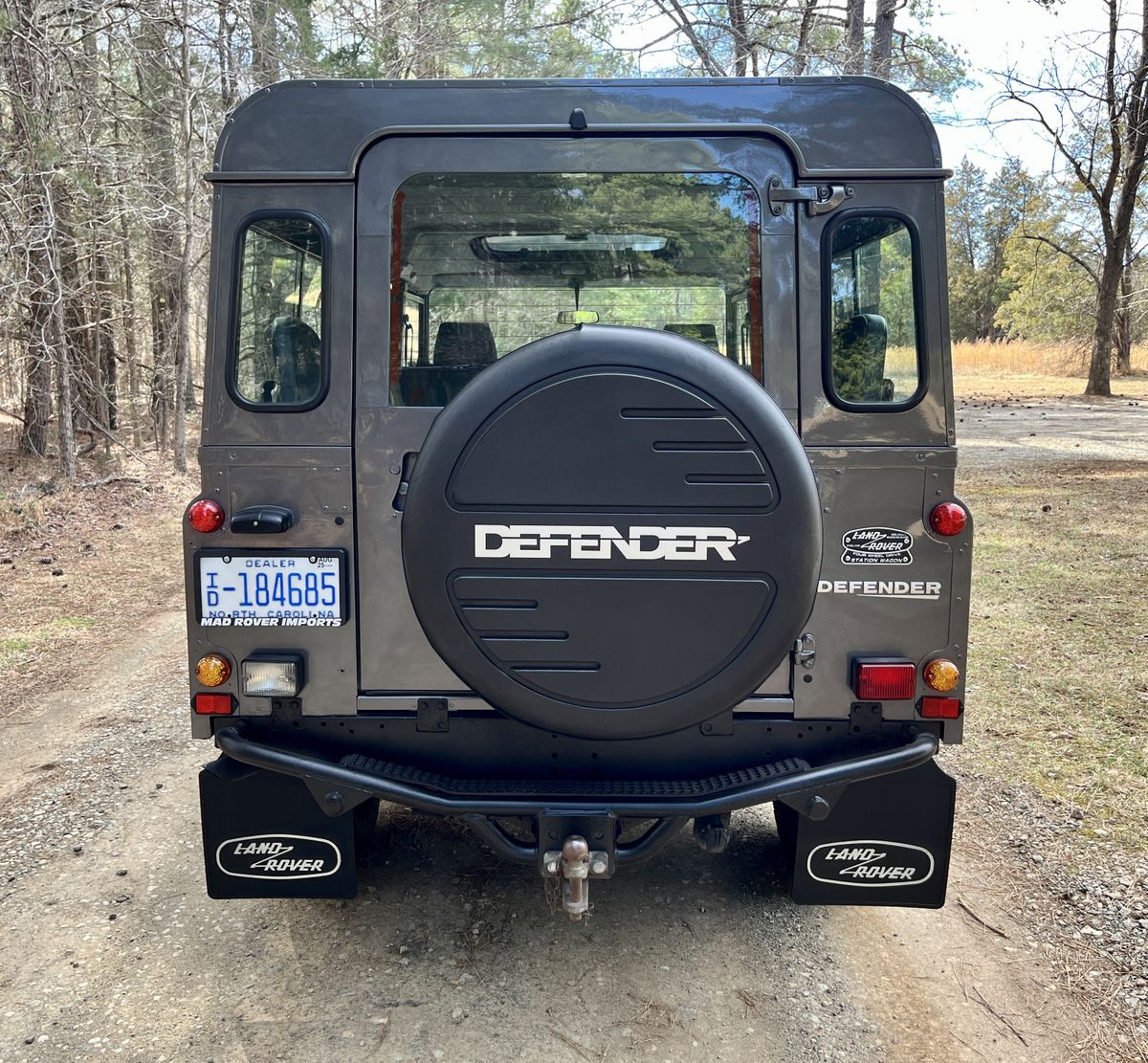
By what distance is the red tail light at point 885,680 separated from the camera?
9.88 ft

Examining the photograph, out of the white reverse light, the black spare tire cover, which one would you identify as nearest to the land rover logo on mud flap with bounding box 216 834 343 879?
the white reverse light

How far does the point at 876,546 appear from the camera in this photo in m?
2.99

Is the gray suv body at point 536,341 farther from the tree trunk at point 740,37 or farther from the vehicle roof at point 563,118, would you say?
the tree trunk at point 740,37

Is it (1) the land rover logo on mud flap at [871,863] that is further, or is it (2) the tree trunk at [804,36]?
(2) the tree trunk at [804,36]

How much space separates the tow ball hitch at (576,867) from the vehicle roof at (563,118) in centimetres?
199

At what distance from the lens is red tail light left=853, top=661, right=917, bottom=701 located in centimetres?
301

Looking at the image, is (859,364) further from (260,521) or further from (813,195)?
(260,521)

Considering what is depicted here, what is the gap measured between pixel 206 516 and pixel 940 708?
2.24 meters

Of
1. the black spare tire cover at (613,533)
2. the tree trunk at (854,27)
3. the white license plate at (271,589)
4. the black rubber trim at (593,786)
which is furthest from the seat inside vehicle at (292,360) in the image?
the tree trunk at (854,27)

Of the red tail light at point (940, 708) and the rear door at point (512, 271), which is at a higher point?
the rear door at point (512, 271)

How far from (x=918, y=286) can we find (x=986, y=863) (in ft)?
7.52

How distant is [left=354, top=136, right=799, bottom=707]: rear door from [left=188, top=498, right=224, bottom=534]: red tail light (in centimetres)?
41

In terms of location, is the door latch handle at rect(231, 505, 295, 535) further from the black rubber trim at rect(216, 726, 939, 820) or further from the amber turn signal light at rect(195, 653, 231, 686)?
the black rubber trim at rect(216, 726, 939, 820)

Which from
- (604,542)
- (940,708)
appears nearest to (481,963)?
(604,542)
